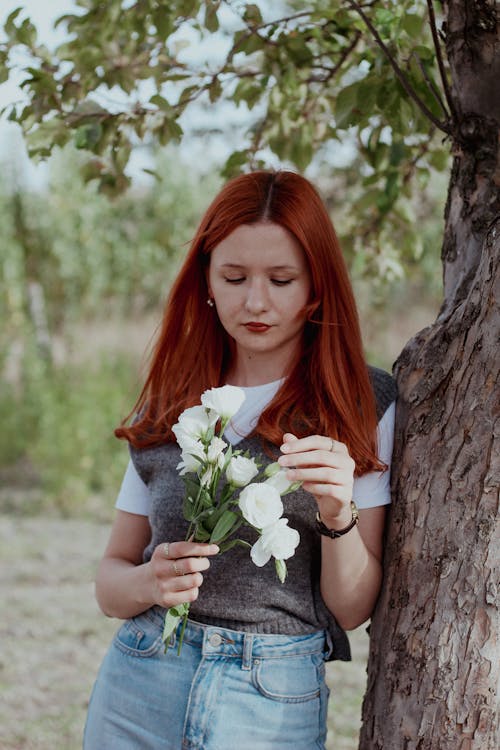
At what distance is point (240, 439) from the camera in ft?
5.77

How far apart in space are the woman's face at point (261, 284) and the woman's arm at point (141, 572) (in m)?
0.47

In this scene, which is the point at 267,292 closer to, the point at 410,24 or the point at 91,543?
the point at 410,24

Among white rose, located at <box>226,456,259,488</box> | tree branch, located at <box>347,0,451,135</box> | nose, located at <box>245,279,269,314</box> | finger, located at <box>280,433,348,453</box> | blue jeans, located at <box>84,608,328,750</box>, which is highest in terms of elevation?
tree branch, located at <box>347,0,451,135</box>

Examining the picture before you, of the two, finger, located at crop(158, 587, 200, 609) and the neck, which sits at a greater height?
the neck

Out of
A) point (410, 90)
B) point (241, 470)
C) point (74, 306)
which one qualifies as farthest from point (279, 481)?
point (74, 306)

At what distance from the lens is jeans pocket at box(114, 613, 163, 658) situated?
174cm

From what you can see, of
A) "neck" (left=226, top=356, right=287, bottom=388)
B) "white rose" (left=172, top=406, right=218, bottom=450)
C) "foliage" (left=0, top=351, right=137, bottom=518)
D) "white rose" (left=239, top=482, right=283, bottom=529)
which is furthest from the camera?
"foliage" (left=0, top=351, right=137, bottom=518)

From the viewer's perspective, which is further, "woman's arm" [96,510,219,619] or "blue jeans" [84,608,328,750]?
"blue jeans" [84,608,328,750]

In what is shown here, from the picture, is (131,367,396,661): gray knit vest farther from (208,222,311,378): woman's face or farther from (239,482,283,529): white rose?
(239,482,283,529): white rose

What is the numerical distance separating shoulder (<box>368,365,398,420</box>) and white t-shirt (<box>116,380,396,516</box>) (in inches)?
0.5

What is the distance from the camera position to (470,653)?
4.91ft

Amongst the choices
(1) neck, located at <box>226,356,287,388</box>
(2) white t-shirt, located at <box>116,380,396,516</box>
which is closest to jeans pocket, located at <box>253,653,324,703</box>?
(2) white t-shirt, located at <box>116,380,396,516</box>

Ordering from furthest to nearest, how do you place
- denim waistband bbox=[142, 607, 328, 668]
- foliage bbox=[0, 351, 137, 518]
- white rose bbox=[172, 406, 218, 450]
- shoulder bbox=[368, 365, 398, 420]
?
foliage bbox=[0, 351, 137, 518] < shoulder bbox=[368, 365, 398, 420] < denim waistband bbox=[142, 607, 328, 668] < white rose bbox=[172, 406, 218, 450]

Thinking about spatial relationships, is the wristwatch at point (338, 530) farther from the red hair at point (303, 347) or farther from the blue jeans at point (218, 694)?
the blue jeans at point (218, 694)
